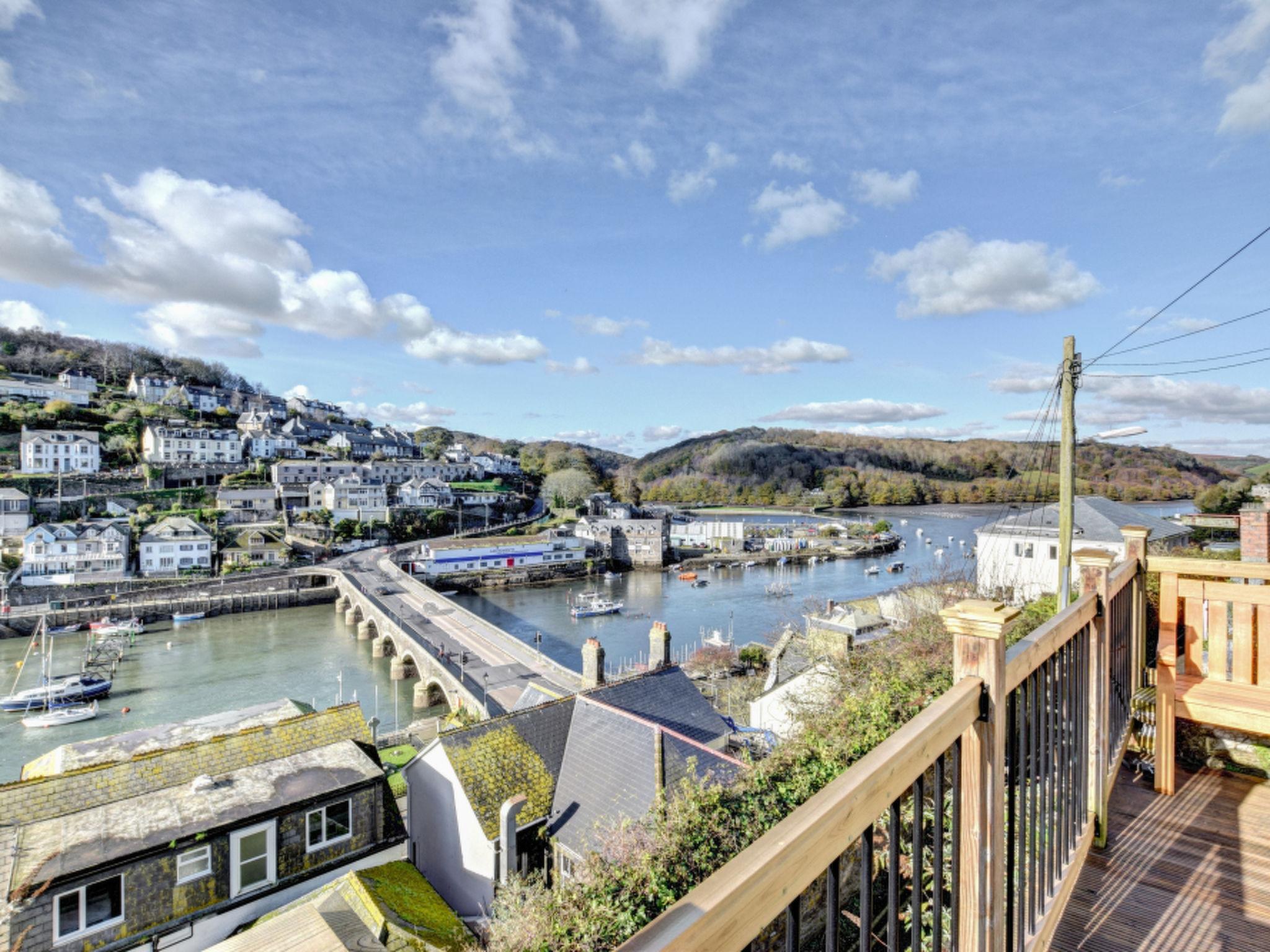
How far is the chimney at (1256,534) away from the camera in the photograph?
4.77 metres

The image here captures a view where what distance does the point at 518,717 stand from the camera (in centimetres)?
962

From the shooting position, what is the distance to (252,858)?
7246 millimetres

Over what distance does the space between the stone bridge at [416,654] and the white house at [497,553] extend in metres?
8.72

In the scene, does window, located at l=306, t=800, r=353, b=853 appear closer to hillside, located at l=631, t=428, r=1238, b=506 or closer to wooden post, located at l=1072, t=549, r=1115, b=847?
wooden post, located at l=1072, t=549, r=1115, b=847

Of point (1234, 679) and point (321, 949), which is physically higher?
point (1234, 679)

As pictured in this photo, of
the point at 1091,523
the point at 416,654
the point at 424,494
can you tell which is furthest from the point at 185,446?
the point at 1091,523

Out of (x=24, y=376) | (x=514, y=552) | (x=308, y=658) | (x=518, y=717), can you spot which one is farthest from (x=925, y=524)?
(x=24, y=376)

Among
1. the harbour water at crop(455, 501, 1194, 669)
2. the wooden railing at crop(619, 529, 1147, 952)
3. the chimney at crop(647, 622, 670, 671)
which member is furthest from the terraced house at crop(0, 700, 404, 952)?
the harbour water at crop(455, 501, 1194, 669)

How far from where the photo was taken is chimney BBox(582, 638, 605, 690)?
51.0 feet

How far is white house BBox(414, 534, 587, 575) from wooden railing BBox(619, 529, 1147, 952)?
43517mm

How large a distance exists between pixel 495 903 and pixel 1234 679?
756 cm

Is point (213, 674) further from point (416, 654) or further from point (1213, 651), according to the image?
point (1213, 651)

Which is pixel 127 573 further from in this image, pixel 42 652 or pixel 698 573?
pixel 698 573

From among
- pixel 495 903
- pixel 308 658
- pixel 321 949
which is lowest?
pixel 308 658
